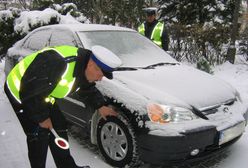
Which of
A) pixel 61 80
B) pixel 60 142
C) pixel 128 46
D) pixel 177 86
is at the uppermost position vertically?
pixel 61 80

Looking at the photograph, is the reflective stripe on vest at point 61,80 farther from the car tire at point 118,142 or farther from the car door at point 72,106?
the car door at point 72,106

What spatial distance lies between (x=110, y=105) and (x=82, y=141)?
988 mm

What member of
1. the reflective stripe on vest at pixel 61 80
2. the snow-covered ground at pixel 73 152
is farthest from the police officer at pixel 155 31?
the reflective stripe on vest at pixel 61 80

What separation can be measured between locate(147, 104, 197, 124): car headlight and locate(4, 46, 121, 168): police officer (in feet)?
2.31

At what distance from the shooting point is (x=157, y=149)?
3.13 metres

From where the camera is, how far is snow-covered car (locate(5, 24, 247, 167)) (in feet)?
10.3

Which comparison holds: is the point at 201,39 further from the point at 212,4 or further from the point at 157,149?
the point at 157,149

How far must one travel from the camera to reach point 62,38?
4539 mm

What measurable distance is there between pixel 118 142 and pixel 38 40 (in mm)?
2382

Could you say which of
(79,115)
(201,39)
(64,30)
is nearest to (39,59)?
(79,115)

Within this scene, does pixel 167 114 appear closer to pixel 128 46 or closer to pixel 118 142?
pixel 118 142

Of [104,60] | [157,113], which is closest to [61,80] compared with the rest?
[104,60]

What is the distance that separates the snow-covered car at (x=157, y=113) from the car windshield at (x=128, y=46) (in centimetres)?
2

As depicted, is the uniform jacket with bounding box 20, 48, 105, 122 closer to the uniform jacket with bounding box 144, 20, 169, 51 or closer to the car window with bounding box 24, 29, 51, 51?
the car window with bounding box 24, 29, 51, 51
